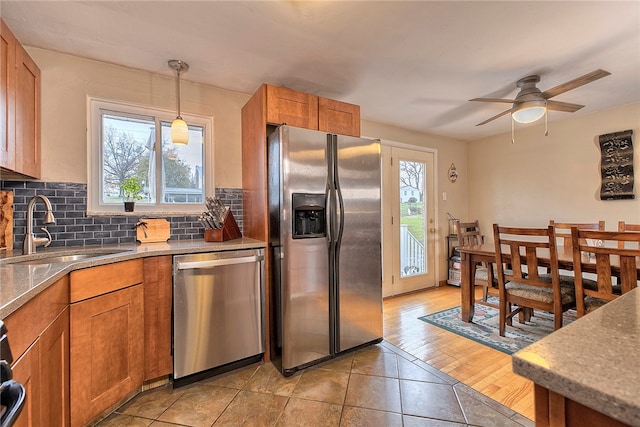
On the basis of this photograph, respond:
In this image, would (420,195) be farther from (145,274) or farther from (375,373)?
(145,274)

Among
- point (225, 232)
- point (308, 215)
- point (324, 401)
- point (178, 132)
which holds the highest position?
point (178, 132)

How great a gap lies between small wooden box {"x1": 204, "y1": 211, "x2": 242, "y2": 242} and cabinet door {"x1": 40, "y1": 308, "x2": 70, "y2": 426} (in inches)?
38.5

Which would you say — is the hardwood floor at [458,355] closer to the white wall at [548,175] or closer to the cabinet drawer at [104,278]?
the white wall at [548,175]

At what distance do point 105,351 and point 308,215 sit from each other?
1467 mm

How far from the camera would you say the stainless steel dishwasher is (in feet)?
6.02

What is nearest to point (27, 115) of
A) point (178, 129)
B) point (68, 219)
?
point (68, 219)

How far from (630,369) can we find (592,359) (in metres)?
0.04

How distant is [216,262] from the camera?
1.92 meters

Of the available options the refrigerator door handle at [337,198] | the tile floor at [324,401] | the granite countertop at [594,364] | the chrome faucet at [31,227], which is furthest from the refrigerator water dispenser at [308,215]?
the granite countertop at [594,364]

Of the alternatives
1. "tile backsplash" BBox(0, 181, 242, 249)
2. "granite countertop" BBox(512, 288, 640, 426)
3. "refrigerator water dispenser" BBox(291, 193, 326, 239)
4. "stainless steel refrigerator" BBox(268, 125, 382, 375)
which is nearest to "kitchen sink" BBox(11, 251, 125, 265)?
"tile backsplash" BBox(0, 181, 242, 249)

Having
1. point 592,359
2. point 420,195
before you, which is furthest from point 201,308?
point 420,195

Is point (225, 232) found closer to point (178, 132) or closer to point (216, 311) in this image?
point (216, 311)

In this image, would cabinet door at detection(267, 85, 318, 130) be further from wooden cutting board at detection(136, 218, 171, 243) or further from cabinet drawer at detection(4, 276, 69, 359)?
cabinet drawer at detection(4, 276, 69, 359)

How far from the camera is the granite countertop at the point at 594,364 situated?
0.40m
